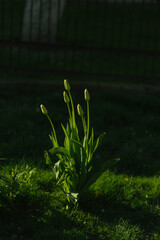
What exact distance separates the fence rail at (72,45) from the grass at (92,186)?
3.37 ft

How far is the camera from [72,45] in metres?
6.33

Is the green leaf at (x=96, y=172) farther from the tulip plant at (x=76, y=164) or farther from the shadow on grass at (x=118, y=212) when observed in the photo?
the shadow on grass at (x=118, y=212)

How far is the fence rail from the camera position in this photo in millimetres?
6367

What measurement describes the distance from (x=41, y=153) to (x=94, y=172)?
1.19 m

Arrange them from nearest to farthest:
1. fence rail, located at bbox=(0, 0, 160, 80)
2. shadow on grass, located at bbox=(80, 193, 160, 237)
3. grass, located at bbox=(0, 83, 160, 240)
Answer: grass, located at bbox=(0, 83, 160, 240) → shadow on grass, located at bbox=(80, 193, 160, 237) → fence rail, located at bbox=(0, 0, 160, 80)

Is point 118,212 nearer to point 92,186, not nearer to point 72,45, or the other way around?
point 92,186

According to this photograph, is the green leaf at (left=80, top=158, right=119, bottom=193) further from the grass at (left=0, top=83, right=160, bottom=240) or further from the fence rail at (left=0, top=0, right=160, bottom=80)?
the fence rail at (left=0, top=0, right=160, bottom=80)

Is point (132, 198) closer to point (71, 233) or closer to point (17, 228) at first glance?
point (71, 233)

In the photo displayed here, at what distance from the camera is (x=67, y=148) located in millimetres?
3000

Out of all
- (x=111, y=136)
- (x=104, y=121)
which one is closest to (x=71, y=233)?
(x=111, y=136)

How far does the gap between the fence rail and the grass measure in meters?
1.03

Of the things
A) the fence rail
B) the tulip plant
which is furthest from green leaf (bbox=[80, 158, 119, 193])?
the fence rail

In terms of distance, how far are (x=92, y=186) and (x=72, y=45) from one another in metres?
3.56

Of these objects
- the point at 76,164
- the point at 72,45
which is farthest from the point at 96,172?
the point at 72,45
